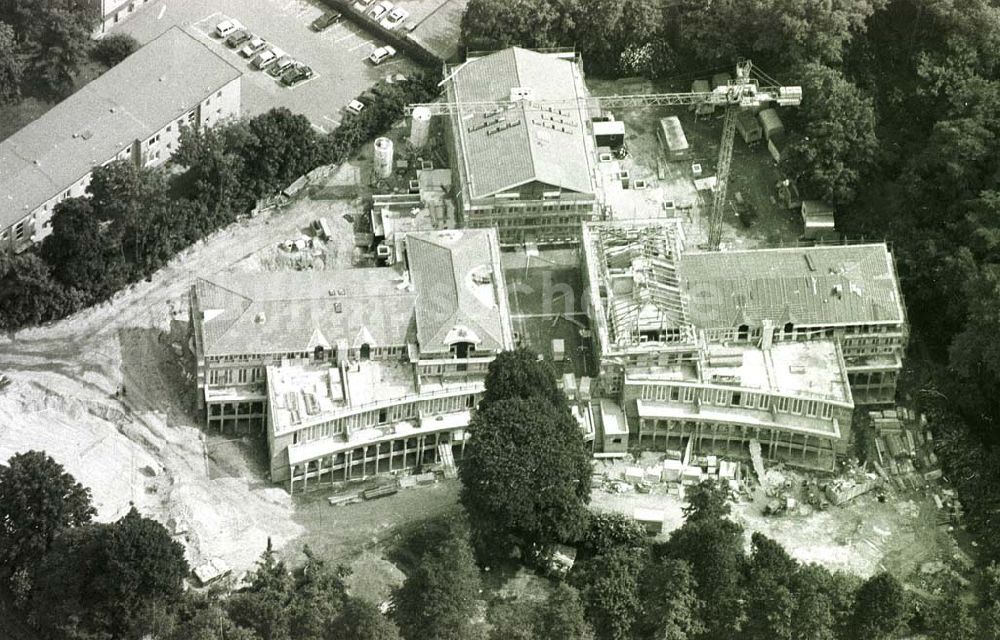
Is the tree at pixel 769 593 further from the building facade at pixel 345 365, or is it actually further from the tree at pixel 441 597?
the building facade at pixel 345 365

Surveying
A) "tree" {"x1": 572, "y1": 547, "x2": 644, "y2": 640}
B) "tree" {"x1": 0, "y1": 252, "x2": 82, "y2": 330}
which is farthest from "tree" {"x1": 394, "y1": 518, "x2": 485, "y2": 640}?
"tree" {"x1": 0, "y1": 252, "x2": 82, "y2": 330}

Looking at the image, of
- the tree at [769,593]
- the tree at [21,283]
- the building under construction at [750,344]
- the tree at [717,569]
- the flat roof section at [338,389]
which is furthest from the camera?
the tree at [21,283]

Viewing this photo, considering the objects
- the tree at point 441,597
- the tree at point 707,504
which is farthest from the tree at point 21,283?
the tree at point 707,504

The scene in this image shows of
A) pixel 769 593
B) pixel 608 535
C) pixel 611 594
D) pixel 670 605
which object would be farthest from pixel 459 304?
pixel 769 593

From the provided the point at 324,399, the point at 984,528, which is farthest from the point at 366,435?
the point at 984,528

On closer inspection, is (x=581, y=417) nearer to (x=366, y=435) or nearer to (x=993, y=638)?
(x=366, y=435)

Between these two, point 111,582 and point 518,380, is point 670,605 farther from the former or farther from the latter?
point 111,582

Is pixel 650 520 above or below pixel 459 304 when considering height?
below
